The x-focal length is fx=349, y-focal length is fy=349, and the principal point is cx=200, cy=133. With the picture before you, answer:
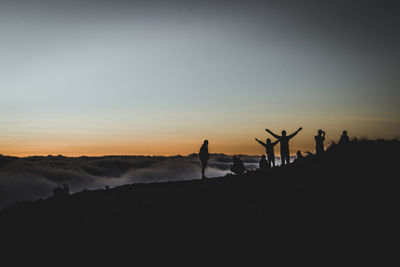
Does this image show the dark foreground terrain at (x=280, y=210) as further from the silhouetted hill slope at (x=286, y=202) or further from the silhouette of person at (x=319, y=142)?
the silhouette of person at (x=319, y=142)

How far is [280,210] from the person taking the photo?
33.2 ft

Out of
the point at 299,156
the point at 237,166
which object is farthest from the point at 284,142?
the point at 237,166

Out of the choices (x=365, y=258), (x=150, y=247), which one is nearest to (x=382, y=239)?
(x=365, y=258)

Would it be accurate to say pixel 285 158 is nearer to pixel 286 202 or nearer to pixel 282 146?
pixel 282 146

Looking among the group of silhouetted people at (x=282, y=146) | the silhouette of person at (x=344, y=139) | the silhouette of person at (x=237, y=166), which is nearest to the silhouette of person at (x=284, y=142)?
the group of silhouetted people at (x=282, y=146)

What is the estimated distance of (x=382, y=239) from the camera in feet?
25.4

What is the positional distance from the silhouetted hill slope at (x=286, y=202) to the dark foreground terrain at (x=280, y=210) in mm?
24

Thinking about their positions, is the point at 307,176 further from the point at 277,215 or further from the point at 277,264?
the point at 277,264

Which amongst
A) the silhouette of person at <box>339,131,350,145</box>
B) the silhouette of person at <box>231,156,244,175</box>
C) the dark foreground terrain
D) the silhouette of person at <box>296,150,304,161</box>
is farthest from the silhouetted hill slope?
the silhouette of person at <box>231,156,244,175</box>

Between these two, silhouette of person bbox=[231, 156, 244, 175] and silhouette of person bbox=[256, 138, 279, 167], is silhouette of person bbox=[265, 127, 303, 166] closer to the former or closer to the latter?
silhouette of person bbox=[256, 138, 279, 167]

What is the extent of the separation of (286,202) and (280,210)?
677 mm

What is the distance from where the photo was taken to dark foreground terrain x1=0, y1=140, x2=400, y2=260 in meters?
8.64

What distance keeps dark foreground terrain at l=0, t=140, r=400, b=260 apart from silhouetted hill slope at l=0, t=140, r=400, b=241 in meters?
0.02

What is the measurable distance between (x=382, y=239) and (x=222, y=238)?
369 centimetres
